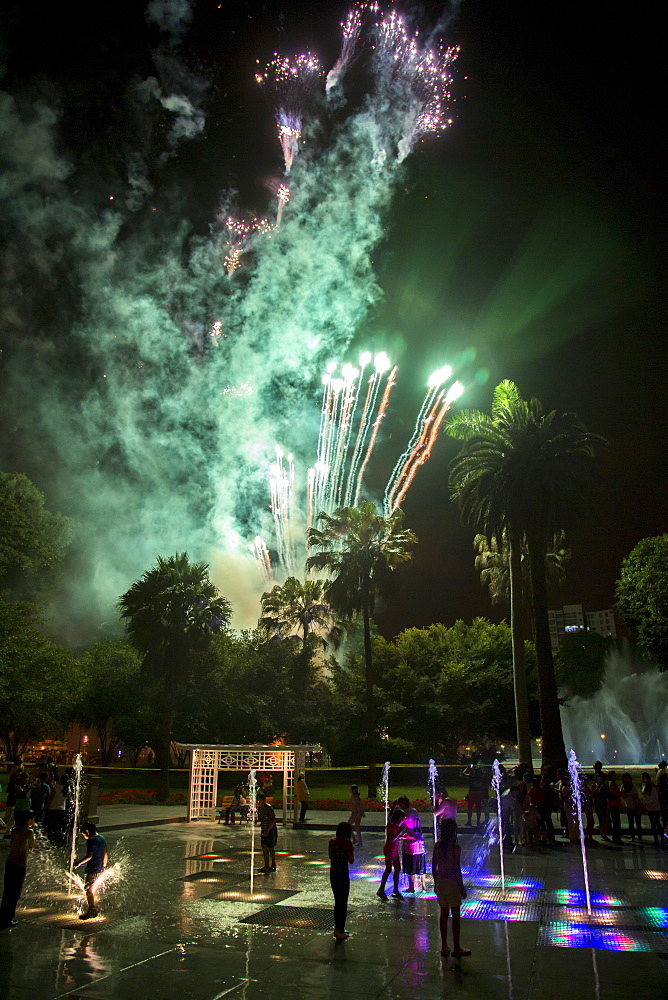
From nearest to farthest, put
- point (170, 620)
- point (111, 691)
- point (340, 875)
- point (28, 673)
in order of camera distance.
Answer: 1. point (340, 875)
2. point (170, 620)
3. point (28, 673)
4. point (111, 691)

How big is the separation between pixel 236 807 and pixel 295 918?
51.6ft

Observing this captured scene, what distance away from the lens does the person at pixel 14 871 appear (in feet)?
29.1

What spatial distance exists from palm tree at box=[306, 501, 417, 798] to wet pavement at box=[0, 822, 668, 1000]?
2367cm

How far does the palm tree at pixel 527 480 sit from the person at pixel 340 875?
2016 centimetres

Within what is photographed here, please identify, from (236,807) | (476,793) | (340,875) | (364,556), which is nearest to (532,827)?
(476,793)

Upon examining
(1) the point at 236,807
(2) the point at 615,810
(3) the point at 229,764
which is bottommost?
(1) the point at 236,807

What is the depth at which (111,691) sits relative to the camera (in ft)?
177

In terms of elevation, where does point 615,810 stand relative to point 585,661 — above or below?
below

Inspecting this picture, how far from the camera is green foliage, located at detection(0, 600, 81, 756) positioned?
123 ft

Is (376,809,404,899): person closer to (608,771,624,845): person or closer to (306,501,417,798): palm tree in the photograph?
(608,771,624,845): person

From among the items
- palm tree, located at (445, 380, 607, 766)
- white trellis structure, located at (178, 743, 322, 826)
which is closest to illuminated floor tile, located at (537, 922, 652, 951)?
white trellis structure, located at (178, 743, 322, 826)

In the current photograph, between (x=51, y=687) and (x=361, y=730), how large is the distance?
19491mm

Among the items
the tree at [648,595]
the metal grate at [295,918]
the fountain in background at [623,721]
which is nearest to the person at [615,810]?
the metal grate at [295,918]

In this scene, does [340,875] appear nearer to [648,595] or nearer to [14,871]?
[14,871]
